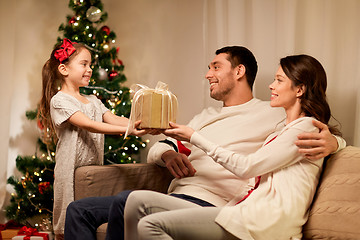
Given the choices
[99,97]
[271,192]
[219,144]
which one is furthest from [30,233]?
[271,192]

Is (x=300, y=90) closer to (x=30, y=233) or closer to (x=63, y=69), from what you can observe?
(x=63, y=69)

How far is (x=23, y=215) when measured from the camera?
362cm

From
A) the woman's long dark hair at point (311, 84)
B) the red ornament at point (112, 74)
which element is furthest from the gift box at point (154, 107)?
the red ornament at point (112, 74)

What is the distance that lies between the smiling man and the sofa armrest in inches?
3.5

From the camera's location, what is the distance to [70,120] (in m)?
2.35

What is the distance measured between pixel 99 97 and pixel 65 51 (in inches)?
39.7

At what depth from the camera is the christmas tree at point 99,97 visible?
11.4 feet

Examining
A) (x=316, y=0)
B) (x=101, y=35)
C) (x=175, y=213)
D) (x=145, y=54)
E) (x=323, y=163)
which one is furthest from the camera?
(x=145, y=54)

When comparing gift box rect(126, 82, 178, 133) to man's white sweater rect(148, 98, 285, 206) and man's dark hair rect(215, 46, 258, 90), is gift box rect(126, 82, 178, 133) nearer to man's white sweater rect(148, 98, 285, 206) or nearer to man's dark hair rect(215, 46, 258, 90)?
man's white sweater rect(148, 98, 285, 206)

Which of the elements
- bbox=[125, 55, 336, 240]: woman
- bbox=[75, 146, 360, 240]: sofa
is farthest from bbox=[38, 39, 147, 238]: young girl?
bbox=[125, 55, 336, 240]: woman

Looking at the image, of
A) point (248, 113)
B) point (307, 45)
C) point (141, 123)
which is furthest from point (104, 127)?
point (307, 45)

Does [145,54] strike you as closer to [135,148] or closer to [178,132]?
[135,148]

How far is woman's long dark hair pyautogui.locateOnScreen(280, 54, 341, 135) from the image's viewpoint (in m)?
1.84

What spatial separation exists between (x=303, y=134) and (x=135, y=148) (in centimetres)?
206
